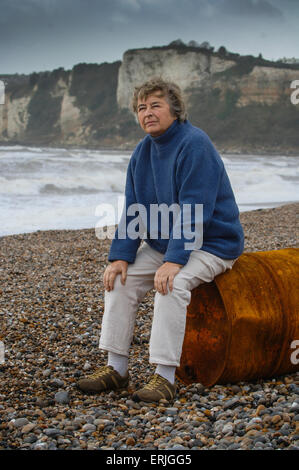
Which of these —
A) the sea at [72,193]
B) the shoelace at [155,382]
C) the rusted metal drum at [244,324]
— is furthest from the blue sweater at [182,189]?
the sea at [72,193]

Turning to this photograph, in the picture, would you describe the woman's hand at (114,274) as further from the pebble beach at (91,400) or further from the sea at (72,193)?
the sea at (72,193)

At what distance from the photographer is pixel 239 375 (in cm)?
329

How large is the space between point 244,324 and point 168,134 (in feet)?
4.02

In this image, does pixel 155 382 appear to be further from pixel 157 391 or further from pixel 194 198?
pixel 194 198

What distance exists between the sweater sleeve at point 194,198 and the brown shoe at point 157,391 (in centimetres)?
70

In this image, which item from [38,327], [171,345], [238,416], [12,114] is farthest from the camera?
[12,114]

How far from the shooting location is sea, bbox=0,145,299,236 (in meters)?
12.7

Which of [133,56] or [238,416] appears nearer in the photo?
[238,416]

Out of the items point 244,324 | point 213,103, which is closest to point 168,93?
point 244,324

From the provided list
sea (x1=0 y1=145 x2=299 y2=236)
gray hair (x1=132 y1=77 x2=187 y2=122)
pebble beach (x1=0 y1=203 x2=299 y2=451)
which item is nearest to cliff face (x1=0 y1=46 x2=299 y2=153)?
sea (x1=0 y1=145 x2=299 y2=236)

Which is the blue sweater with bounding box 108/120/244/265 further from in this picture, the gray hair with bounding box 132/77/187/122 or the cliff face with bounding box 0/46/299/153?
the cliff face with bounding box 0/46/299/153

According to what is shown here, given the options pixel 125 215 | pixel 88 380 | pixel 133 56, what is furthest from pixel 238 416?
pixel 133 56
